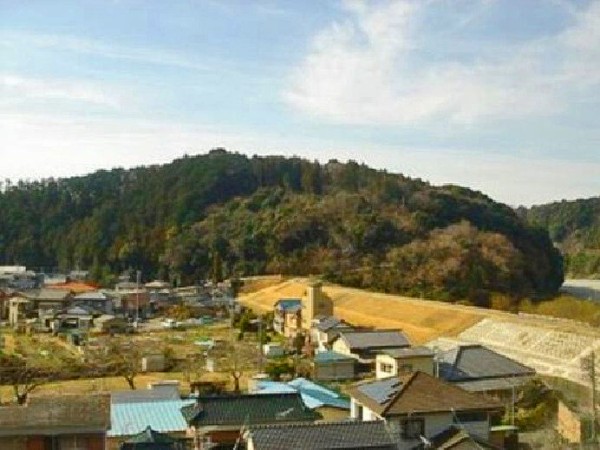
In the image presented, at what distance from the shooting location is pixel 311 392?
18641 millimetres

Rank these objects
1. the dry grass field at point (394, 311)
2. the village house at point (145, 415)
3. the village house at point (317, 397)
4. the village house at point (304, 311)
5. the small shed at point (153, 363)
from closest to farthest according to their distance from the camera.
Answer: the village house at point (145, 415) < the village house at point (317, 397) < the small shed at point (153, 363) < the dry grass field at point (394, 311) < the village house at point (304, 311)

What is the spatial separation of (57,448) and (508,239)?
168 feet

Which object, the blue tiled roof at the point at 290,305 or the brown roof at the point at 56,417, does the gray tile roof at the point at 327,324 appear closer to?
the blue tiled roof at the point at 290,305

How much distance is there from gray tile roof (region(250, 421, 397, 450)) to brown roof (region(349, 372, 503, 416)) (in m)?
1.16

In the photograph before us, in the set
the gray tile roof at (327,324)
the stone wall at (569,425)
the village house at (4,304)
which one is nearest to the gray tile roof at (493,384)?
the stone wall at (569,425)

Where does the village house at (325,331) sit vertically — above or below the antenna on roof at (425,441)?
below

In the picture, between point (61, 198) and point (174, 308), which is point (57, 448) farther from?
point (61, 198)

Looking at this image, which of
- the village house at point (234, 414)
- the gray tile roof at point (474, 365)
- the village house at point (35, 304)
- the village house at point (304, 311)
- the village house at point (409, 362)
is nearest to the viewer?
the village house at point (234, 414)

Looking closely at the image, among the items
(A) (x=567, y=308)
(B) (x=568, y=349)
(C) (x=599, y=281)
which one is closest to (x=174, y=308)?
(A) (x=567, y=308)

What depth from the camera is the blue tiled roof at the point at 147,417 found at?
48.0 ft

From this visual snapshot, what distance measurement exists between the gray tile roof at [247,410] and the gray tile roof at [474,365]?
529 cm

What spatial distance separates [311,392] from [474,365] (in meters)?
4.07

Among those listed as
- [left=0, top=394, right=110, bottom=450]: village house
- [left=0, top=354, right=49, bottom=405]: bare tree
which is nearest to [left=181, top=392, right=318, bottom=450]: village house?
[left=0, top=394, right=110, bottom=450]: village house

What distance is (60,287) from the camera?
1828 inches
